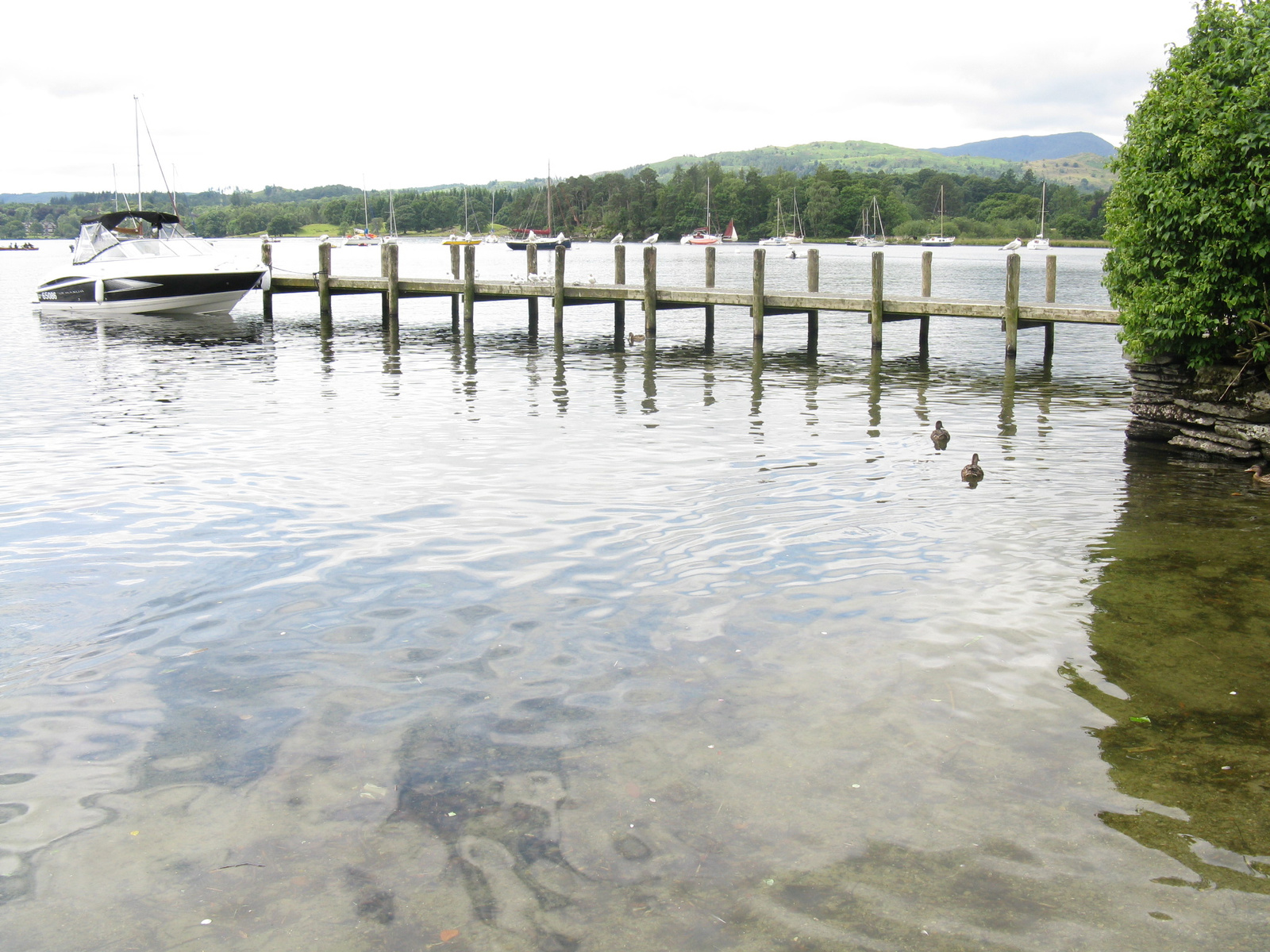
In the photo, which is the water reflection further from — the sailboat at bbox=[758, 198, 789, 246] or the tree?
the sailboat at bbox=[758, 198, 789, 246]

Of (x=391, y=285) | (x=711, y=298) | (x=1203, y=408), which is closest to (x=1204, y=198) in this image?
(x=1203, y=408)

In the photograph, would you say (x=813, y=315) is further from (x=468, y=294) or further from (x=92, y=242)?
(x=92, y=242)

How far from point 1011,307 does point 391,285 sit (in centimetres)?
1692

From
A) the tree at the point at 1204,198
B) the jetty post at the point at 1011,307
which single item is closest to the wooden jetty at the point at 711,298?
the jetty post at the point at 1011,307

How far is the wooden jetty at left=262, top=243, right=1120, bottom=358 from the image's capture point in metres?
20.9

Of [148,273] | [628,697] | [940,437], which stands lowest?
[628,697]

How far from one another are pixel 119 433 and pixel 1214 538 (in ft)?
45.1

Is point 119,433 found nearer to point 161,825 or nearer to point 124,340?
point 161,825

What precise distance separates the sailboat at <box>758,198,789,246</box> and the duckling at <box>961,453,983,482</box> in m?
134

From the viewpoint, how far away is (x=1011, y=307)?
815 inches

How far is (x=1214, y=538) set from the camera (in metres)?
9.40

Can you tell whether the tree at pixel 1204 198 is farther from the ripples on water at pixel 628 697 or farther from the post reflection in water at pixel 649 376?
the post reflection in water at pixel 649 376

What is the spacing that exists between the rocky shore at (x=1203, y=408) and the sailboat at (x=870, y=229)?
13003cm


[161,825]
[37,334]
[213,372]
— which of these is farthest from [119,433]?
[37,334]
